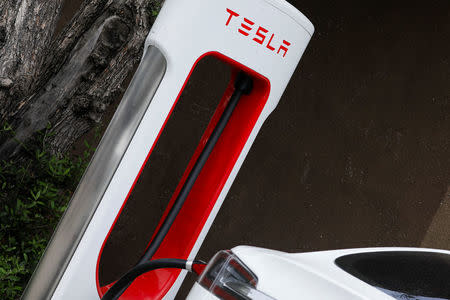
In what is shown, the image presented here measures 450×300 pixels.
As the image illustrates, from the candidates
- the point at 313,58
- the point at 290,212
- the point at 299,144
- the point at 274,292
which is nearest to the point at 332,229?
the point at 290,212

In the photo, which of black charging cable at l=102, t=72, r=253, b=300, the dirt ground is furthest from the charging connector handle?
the dirt ground

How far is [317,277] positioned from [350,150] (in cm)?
245

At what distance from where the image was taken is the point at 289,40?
7.18ft

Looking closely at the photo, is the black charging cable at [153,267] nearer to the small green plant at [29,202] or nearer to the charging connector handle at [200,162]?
the charging connector handle at [200,162]

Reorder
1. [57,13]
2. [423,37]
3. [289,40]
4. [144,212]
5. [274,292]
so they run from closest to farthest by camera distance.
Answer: [274,292]
[289,40]
[57,13]
[423,37]
[144,212]

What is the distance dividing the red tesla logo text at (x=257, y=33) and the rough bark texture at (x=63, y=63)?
83cm

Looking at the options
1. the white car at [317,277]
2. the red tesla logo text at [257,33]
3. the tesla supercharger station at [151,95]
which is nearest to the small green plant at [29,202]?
the tesla supercharger station at [151,95]

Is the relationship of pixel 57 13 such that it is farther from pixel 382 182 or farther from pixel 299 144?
pixel 382 182

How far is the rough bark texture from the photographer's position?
260 centimetres

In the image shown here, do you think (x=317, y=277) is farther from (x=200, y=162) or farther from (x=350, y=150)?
(x=350, y=150)

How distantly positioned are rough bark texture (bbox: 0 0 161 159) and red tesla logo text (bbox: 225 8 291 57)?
831 millimetres

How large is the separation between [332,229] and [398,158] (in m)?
0.66

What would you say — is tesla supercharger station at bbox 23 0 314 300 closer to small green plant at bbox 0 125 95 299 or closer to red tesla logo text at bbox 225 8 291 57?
red tesla logo text at bbox 225 8 291 57

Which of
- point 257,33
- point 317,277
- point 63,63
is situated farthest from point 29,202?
point 317,277
